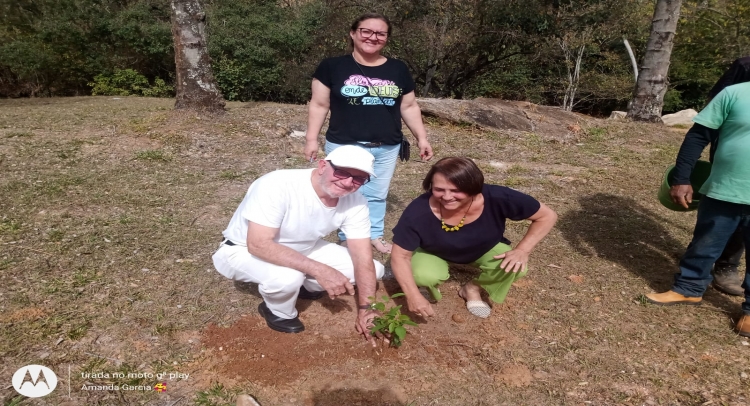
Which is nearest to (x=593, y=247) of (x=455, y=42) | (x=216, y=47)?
(x=455, y=42)

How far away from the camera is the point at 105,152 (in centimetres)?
606

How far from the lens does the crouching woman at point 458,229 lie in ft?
8.38

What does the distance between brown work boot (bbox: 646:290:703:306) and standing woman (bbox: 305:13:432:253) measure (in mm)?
2043

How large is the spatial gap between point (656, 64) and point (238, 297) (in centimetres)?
878

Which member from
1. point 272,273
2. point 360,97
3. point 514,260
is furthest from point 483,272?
point 360,97

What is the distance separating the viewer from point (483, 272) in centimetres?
303

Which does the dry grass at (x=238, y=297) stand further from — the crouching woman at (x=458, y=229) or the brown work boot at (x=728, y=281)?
the crouching woman at (x=458, y=229)

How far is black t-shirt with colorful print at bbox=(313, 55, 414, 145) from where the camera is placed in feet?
10.9

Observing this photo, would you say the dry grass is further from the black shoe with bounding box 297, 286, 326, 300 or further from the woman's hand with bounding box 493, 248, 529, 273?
the woman's hand with bounding box 493, 248, 529, 273

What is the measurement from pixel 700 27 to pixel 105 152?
17.8m

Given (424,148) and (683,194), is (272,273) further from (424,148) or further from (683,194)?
(683,194)

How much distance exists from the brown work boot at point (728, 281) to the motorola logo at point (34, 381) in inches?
163

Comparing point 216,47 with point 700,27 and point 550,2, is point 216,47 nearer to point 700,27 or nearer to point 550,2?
point 550,2

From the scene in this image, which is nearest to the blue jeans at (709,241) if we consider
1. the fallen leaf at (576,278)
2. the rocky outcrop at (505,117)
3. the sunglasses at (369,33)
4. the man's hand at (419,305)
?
the fallen leaf at (576,278)
